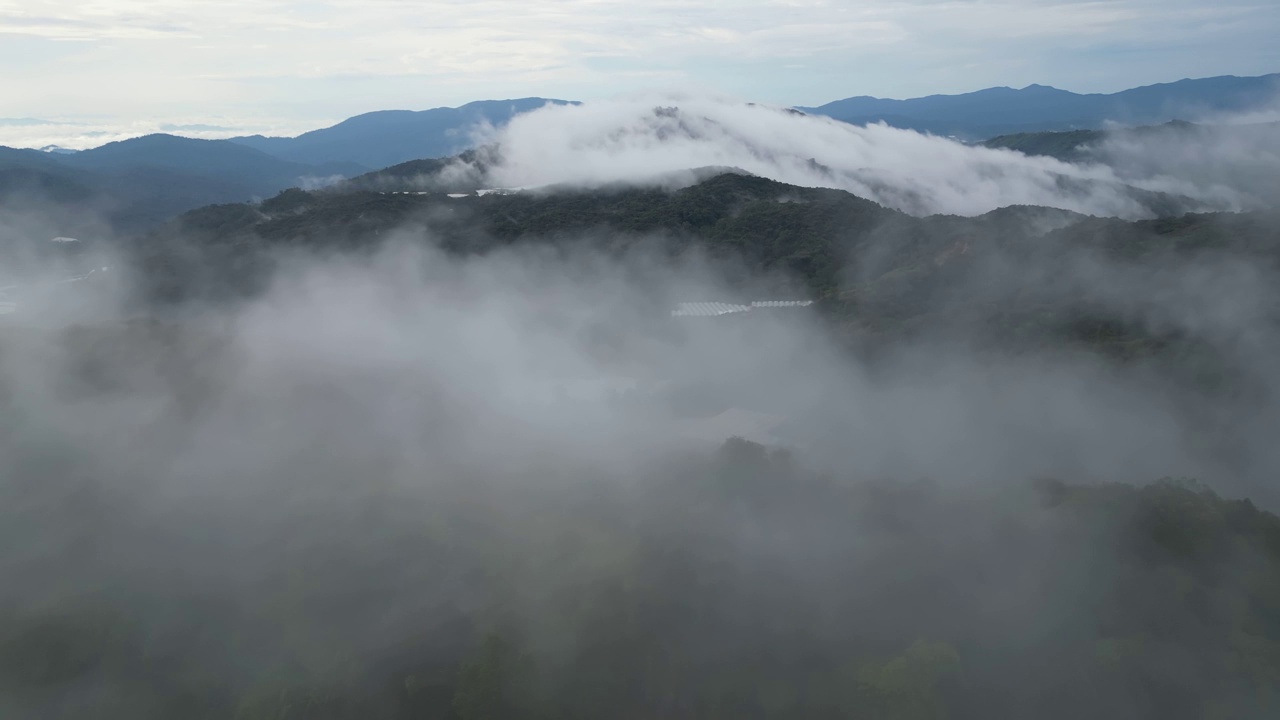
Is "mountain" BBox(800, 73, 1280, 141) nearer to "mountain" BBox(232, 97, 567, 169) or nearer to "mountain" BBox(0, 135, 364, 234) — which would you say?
"mountain" BBox(232, 97, 567, 169)

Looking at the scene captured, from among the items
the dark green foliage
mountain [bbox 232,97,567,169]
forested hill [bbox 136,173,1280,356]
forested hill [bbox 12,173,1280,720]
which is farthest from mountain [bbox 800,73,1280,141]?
the dark green foliage

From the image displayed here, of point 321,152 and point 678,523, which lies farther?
point 321,152

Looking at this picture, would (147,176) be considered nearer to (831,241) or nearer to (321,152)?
(321,152)

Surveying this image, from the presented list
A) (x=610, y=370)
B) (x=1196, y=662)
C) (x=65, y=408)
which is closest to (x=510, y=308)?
(x=610, y=370)

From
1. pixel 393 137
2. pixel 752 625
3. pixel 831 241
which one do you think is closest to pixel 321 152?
pixel 393 137

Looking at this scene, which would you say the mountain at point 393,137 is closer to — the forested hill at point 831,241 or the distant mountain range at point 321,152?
the distant mountain range at point 321,152

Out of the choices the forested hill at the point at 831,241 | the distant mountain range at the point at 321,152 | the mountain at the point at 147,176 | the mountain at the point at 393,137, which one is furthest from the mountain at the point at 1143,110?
the forested hill at the point at 831,241

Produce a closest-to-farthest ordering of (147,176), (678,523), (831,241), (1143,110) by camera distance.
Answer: (678,523), (831,241), (147,176), (1143,110)
